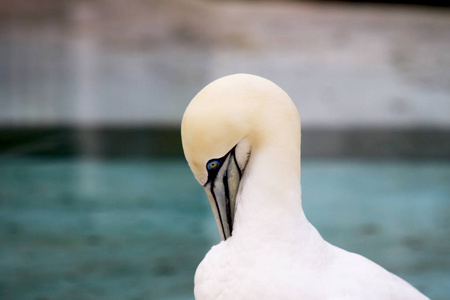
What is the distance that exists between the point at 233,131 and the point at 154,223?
7.97 ft

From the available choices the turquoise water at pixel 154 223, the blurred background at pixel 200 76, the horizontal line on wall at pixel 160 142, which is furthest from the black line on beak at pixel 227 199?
the horizontal line on wall at pixel 160 142

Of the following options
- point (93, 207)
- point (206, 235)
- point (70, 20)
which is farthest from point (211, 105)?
point (70, 20)

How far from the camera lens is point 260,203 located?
107 centimetres

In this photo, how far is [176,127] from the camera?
7637 mm

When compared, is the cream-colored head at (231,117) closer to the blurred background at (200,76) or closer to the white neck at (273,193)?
the white neck at (273,193)

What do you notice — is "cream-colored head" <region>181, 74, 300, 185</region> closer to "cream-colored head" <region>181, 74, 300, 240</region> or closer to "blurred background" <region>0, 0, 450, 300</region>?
"cream-colored head" <region>181, 74, 300, 240</region>

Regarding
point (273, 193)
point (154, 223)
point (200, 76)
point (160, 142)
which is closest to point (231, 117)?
point (273, 193)

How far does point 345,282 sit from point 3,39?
7105 mm

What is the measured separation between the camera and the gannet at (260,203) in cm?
101

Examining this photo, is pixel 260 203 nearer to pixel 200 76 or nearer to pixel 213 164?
pixel 213 164

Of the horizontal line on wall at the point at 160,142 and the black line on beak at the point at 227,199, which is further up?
the black line on beak at the point at 227,199

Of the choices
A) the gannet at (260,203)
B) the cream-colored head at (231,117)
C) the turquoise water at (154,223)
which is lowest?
the turquoise water at (154,223)

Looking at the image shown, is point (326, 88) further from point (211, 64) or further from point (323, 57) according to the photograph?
point (211, 64)

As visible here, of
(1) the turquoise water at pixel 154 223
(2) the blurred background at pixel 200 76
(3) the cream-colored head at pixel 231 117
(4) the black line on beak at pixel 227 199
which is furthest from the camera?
(2) the blurred background at pixel 200 76
